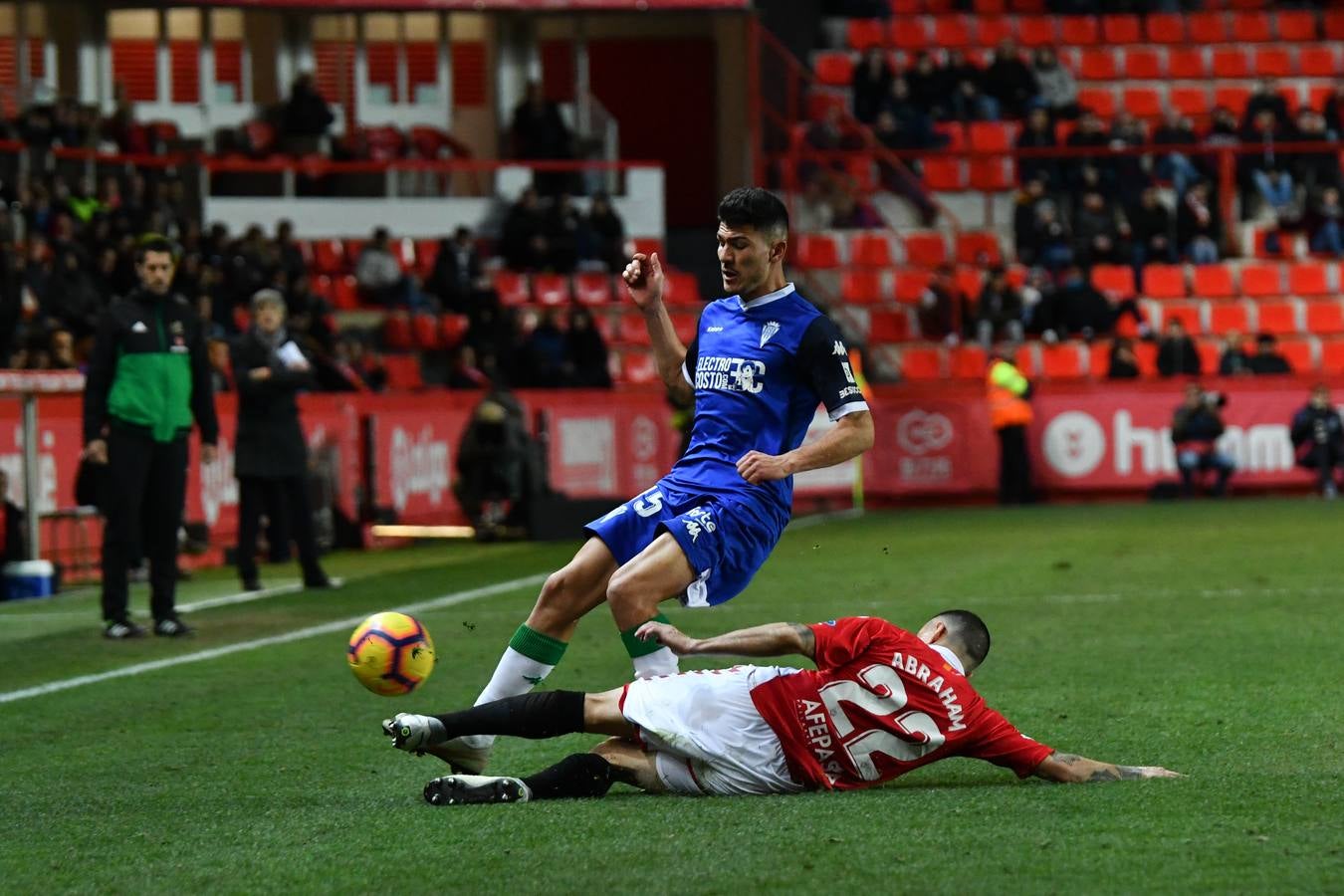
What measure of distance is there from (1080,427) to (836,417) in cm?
1838

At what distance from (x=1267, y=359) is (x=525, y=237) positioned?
30.0 feet

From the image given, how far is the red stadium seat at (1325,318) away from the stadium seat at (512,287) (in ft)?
32.9

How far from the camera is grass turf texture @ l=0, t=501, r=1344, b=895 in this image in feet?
16.4

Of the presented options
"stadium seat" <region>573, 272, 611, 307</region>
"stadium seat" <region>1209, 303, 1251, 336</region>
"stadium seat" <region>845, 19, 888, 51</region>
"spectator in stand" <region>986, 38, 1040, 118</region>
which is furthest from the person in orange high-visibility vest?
"stadium seat" <region>845, 19, 888, 51</region>

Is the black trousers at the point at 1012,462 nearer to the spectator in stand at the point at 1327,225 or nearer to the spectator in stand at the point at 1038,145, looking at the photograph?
the spectator in stand at the point at 1038,145

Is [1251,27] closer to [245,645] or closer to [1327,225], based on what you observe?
[1327,225]

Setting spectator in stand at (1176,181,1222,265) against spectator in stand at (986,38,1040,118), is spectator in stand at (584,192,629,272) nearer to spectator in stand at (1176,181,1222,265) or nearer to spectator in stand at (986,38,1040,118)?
spectator in stand at (986,38,1040,118)

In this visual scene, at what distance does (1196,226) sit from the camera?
28.0 metres

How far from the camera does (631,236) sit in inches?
1131

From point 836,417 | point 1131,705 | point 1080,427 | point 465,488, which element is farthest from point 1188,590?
point 1080,427

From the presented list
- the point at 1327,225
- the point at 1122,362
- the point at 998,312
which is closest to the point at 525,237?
the point at 998,312

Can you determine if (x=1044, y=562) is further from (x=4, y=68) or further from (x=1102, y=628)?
(x=4, y=68)

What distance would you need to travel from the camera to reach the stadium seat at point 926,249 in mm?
28016

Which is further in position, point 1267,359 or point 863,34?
point 863,34
